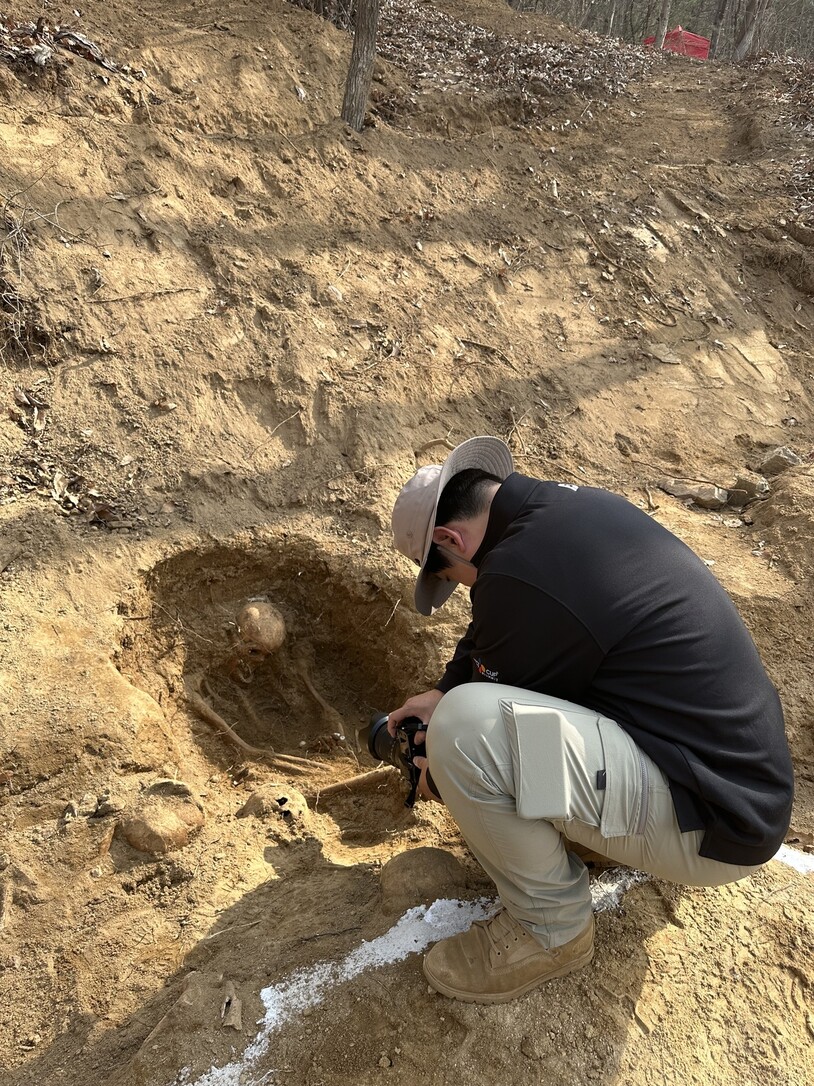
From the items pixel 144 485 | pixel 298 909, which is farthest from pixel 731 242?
pixel 298 909

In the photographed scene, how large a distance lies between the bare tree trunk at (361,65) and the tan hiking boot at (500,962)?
5534 millimetres

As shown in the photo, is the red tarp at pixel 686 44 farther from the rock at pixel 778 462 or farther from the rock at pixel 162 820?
the rock at pixel 162 820

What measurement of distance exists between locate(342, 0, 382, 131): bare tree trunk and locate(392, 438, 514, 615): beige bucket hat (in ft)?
14.0

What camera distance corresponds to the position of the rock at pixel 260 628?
3512mm

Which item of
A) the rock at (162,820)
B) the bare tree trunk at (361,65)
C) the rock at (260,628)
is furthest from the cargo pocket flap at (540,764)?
the bare tree trunk at (361,65)

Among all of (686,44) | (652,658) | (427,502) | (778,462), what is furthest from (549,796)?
(686,44)

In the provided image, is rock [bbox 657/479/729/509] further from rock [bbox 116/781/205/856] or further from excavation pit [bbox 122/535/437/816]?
rock [bbox 116/781/205/856]

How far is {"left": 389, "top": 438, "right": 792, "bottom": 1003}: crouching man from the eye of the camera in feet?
5.80

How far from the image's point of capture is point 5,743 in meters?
2.67

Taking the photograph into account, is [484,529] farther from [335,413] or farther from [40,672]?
[335,413]

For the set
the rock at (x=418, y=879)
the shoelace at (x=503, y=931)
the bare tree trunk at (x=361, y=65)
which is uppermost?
the bare tree trunk at (x=361, y=65)

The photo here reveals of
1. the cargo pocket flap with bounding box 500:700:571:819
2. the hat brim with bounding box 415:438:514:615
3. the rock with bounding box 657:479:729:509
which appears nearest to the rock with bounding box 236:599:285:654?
the hat brim with bounding box 415:438:514:615

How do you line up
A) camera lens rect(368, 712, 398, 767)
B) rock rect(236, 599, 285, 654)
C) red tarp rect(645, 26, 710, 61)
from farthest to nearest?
red tarp rect(645, 26, 710, 61) → rock rect(236, 599, 285, 654) → camera lens rect(368, 712, 398, 767)

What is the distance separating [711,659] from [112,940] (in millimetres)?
1938
